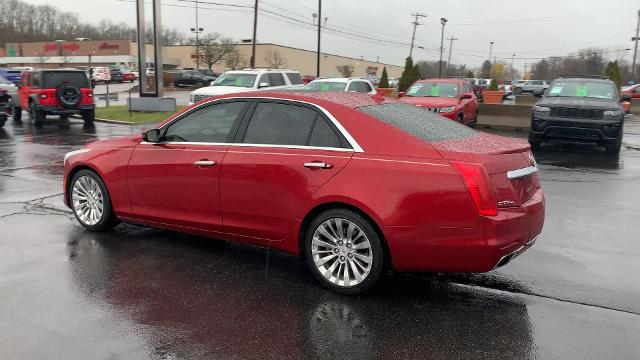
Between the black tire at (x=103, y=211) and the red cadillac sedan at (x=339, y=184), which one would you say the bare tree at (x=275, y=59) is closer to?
the black tire at (x=103, y=211)

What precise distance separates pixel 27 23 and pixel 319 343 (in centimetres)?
13831

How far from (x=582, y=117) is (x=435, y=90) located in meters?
4.86

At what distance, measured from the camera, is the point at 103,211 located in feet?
19.8

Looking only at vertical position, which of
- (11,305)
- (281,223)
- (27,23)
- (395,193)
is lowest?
(11,305)

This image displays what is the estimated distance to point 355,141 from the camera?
4426 mm

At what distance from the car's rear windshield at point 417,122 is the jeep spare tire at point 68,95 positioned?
1607 centimetres

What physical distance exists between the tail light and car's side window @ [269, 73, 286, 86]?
1640cm

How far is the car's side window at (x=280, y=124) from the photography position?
15.5 ft

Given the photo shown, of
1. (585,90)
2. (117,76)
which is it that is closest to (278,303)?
(585,90)

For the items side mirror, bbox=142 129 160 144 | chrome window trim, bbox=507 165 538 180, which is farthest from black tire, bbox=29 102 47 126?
chrome window trim, bbox=507 165 538 180

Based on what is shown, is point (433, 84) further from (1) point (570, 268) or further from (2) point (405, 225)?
(2) point (405, 225)

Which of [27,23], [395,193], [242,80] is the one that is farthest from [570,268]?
[27,23]

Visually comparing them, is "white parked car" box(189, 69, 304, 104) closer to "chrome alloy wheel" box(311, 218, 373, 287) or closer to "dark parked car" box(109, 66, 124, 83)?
"chrome alloy wheel" box(311, 218, 373, 287)

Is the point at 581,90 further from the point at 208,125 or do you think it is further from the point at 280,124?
the point at 208,125
